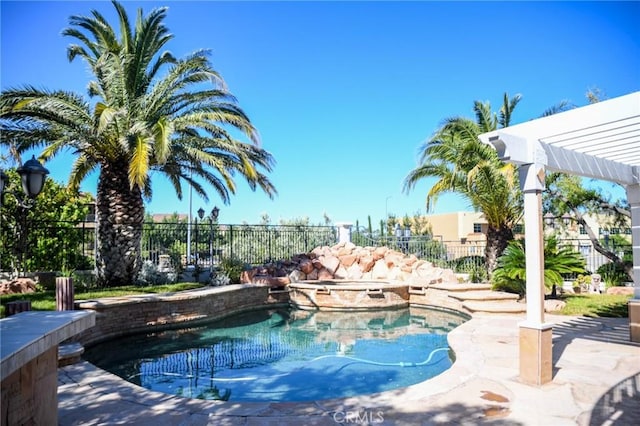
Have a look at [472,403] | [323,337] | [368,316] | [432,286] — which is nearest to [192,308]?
[323,337]

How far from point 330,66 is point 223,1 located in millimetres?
5929

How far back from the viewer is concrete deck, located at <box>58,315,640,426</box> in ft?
12.1

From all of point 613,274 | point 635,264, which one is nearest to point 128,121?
point 635,264

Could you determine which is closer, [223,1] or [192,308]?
[223,1]

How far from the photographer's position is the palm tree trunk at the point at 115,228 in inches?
442

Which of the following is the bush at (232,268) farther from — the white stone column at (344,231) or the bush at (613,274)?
the bush at (613,274)

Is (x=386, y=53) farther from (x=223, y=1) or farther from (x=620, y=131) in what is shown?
(x=620, y=131)

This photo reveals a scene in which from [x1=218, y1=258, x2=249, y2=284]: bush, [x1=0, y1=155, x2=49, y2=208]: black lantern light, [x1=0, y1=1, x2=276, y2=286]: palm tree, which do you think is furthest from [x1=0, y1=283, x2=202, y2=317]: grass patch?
[x1=0, y1=155, x2=49, y2=208]: black lantern light

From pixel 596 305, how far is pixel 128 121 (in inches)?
508

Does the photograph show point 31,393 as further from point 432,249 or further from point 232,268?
point 432,249

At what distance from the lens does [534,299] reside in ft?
15.4

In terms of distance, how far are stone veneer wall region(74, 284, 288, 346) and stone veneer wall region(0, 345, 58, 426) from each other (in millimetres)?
4351

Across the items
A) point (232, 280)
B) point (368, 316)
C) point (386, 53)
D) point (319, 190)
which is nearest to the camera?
point (368, 316)

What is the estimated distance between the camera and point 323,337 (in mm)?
8859
